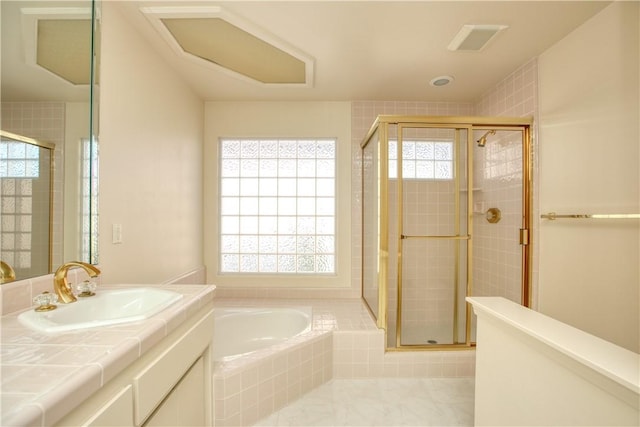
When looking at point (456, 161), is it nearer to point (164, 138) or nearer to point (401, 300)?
point (401, 300)

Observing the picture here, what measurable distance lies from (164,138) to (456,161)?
2.19 m

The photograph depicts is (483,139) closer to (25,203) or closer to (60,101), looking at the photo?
(60,101)

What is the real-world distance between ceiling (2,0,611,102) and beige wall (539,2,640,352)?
0.20 meters

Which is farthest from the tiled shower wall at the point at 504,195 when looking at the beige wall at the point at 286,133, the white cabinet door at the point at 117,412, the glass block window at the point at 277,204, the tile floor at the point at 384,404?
the white cabinet door at the point at 117,412

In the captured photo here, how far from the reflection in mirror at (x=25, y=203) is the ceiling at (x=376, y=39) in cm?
19

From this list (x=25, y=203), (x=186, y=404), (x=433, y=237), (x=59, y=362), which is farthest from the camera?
(x=433, y=237)

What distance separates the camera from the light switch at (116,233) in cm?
159

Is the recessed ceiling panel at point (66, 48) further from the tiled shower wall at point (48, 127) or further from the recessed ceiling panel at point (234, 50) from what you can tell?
the recessed ceiling panel at point (234, 50)

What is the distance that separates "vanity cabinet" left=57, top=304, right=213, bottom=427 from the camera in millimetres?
661

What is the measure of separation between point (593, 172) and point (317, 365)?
206 centimetres

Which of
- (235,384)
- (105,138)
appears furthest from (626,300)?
(105,138)

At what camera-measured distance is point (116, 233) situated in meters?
1.61

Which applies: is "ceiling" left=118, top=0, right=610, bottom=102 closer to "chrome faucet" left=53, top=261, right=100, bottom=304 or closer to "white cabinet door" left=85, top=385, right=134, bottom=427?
"chrome faucet" left=53, top=261, right=100, bottom=304

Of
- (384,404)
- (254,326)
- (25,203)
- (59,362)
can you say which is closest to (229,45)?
(25,203)
